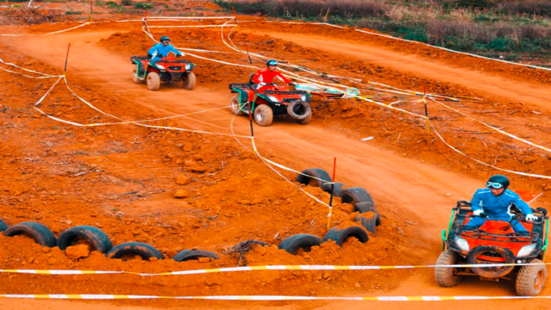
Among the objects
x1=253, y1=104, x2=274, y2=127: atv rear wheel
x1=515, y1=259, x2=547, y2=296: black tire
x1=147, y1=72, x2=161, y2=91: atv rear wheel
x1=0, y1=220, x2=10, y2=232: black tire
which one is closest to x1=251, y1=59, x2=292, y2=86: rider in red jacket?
x1=253, y1=104, x2=274, y2=127: atv rear wheel

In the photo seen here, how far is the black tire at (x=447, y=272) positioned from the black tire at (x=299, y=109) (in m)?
8.70

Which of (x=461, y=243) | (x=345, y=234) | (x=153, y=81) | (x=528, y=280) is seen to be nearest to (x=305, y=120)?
(x=153, y=81)

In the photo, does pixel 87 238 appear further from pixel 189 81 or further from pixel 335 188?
pixel 189 81

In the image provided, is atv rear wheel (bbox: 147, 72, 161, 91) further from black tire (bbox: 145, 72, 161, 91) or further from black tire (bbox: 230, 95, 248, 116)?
black tire (bbox: 230, 95, 248, 116)

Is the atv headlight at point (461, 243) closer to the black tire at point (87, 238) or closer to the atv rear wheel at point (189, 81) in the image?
the black tire at point (87, 238)

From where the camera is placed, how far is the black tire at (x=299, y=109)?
17734mm

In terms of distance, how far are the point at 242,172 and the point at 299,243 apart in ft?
13.5

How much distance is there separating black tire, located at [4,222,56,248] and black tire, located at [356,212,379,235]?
14.7 feet

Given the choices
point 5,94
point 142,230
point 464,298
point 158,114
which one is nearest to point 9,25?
point 5,94

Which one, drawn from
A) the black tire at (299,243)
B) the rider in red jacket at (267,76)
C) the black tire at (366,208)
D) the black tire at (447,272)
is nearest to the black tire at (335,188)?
the black tire at (366,208)

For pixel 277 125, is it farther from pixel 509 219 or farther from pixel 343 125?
pixel 509 219

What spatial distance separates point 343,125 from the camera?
1803cm

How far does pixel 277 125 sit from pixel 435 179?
4933mm

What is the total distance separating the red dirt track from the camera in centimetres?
934
